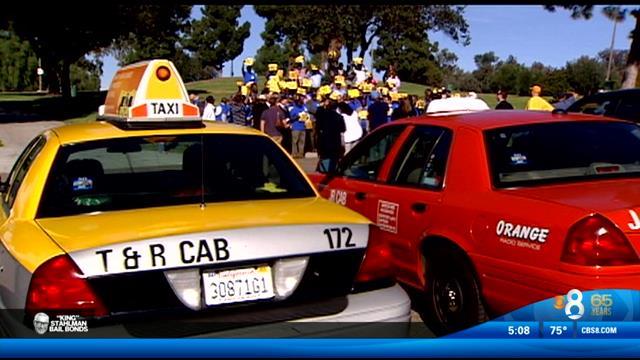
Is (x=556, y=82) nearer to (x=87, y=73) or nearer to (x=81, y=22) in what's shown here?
(x=81, y=22)

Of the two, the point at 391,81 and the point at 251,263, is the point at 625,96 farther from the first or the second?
the point at 391,81

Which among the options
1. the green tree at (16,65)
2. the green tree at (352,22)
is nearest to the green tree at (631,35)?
the green tree at (352,22)

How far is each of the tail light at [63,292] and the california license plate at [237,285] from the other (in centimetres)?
41

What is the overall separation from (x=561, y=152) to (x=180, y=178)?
2.33 m

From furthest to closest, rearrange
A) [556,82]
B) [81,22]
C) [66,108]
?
[556,82] → [66,108] → [81,22]

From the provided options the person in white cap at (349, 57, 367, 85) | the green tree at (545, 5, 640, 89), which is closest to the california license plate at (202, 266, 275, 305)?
the green tree at (545, 5, 640, 89)

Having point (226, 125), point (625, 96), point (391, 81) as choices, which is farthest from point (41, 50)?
point (226, 125)

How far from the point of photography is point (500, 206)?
4195 millimetres

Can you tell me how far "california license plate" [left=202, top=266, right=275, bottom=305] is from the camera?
3.04 metres

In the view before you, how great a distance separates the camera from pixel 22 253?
10.4 feet

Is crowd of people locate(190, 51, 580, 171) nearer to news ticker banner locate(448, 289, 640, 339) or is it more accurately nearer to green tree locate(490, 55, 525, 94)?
news ticker banner locate(448, 289, 640, 339)

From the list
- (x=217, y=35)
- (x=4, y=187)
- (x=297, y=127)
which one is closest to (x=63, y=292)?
(x=4, y=187)

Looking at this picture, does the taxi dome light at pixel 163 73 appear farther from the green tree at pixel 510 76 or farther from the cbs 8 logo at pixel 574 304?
the green tree at pixel 510 76

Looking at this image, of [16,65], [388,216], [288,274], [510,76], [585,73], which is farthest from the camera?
[16,65]
